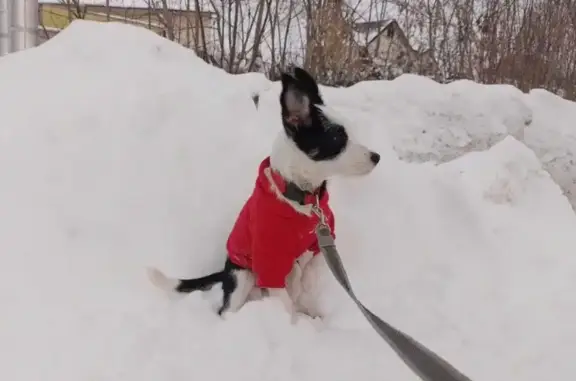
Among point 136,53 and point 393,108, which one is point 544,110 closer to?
point 393,108

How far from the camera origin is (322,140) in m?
2.67

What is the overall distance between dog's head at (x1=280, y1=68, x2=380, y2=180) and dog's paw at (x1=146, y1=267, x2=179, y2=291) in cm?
80

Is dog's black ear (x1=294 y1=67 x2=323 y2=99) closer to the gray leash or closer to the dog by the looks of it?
the dog

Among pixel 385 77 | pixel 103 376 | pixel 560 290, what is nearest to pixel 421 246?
pixel 560 290

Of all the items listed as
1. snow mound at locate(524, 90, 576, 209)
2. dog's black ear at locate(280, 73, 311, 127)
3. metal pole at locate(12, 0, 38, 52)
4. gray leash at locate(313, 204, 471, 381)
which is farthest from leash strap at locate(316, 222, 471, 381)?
metal pole at locate(12, 0, 38, 52)

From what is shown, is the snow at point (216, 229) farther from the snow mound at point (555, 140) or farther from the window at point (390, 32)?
the window at point (390, 32)

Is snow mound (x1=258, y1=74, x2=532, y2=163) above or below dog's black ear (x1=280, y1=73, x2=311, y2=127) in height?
below

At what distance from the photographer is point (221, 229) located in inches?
132

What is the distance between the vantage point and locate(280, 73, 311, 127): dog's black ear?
2.55 meters

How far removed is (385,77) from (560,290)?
4.34m

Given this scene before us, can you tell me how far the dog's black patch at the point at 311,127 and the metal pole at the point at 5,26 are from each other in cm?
292

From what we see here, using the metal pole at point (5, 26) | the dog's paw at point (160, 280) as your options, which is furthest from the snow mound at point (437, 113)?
the metal pole at point (5, 26)

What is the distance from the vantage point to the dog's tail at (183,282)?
9.27ft

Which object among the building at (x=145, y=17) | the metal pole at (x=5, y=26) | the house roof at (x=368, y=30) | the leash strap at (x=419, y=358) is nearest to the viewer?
the leash strap at (x=419, y=358)
